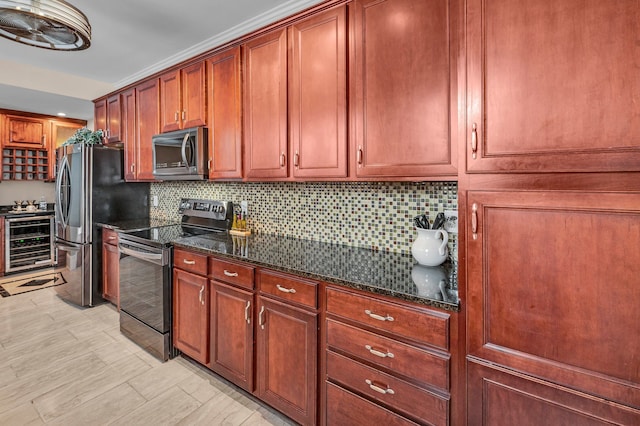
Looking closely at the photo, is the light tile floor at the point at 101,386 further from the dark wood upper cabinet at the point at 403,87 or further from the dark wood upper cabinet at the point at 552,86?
the dark wood upper cabinet at the point at 552,86

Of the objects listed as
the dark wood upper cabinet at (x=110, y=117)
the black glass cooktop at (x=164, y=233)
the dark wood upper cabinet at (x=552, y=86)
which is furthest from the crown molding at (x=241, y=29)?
the black glass cooktop at (x=164, y=233)

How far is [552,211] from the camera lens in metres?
1.01

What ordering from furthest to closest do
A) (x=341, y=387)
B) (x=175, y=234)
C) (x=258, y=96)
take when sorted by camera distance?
1. (x=175, y=234)
2. (x=258, y=96)
3. (x=341, y=387)

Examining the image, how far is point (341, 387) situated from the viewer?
1.49 m

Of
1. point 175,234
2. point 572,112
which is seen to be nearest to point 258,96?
point 175,234

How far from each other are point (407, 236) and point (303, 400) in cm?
107

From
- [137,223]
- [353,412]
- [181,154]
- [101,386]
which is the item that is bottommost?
[101,386]

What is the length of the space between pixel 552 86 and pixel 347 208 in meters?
1.32

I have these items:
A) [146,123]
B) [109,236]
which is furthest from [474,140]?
[109,236]

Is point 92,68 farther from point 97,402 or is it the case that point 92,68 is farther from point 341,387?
point 341,387

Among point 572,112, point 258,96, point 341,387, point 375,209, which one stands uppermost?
point 258,96

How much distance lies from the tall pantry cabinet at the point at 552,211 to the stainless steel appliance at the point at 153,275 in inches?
82.6

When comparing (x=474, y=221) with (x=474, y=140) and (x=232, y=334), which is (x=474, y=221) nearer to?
(x=474, y=140)

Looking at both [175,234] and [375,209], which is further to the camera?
[175,234]
